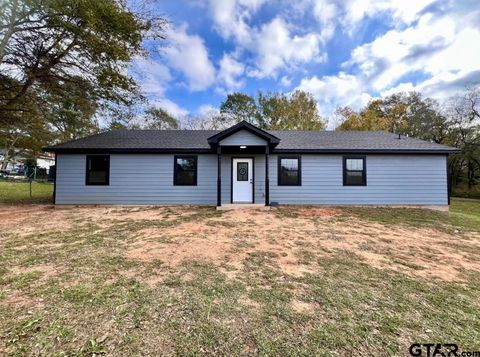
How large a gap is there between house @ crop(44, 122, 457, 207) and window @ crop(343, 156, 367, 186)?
39mm

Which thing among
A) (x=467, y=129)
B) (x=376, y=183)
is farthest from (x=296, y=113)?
(x=467, y=129)

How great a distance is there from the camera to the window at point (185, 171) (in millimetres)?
10371

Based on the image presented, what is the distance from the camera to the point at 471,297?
3238 millimetres

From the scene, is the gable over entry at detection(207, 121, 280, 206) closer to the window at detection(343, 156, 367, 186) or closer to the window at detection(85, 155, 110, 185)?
the window at detection(343, 156, 367, 186)

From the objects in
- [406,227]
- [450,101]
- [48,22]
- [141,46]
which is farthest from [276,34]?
[450,101]

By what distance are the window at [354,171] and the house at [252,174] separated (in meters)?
0.04

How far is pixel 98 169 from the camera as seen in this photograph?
1029cm

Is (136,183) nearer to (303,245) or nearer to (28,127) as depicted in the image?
(303,245)

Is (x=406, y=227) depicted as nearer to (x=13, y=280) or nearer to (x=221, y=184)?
(x=221, y=184)

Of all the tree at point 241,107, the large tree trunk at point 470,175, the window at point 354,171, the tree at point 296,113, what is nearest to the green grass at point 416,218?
the window at point 354,171

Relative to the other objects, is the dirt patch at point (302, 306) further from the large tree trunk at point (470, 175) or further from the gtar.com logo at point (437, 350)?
the large tree trunk at point (470, 175)

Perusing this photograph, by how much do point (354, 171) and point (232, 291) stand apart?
887cm

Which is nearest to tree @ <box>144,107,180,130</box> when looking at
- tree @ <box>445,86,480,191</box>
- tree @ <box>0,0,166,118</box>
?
tree @ <box>0,0,166,118</box>

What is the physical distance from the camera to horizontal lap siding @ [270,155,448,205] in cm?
1016
